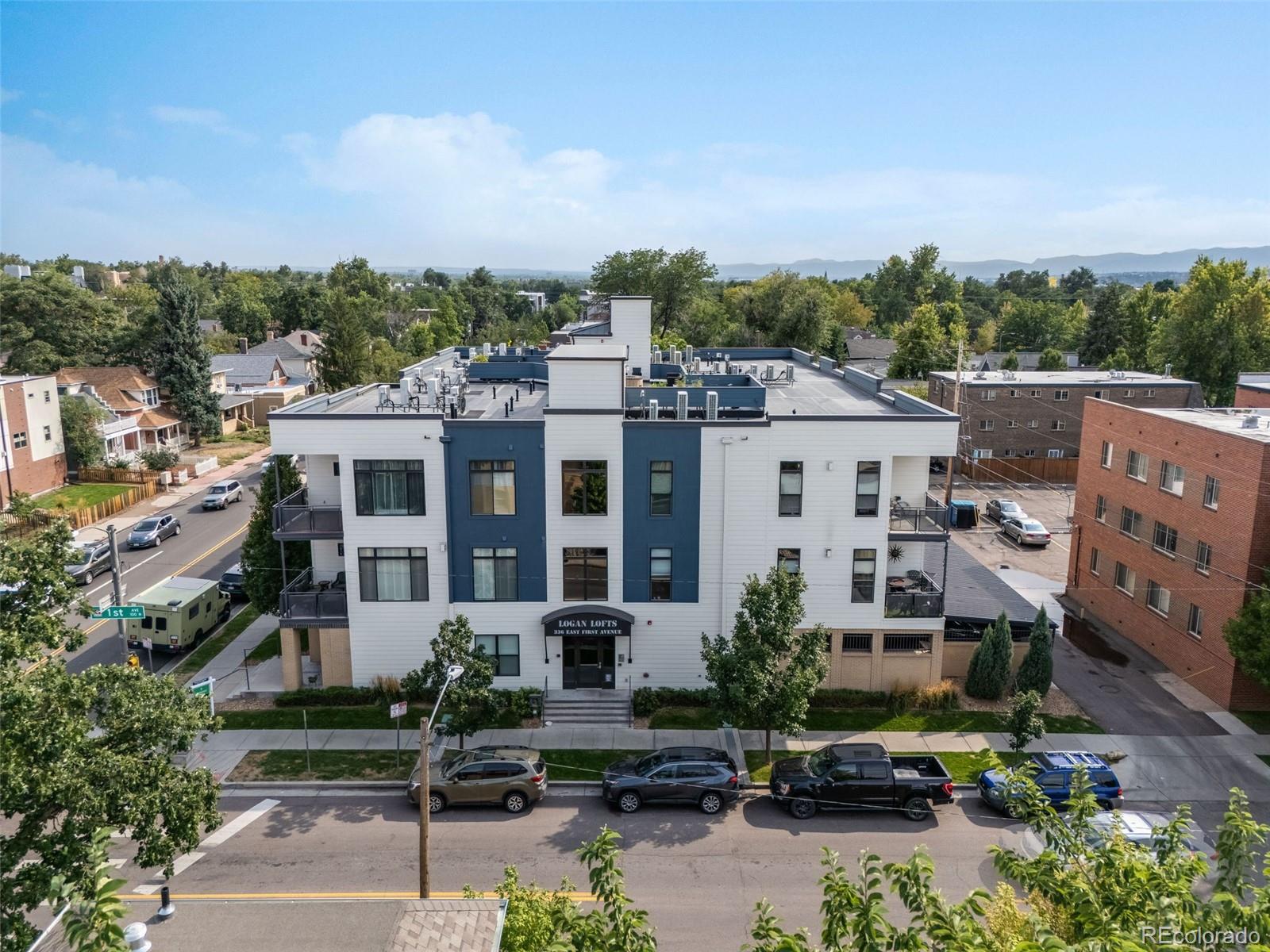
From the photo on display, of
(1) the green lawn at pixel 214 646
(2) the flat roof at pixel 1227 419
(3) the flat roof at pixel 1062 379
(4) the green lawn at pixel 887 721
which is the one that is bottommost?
(4) the green lawn at pixel 887 721

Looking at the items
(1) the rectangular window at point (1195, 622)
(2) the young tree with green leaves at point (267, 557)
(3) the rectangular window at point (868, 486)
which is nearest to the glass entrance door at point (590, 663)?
(3) the rectangular window at point (868, 486)

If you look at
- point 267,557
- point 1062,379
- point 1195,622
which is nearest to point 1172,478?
point 1195,622

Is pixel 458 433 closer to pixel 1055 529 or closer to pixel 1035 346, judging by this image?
pixel 1055 529

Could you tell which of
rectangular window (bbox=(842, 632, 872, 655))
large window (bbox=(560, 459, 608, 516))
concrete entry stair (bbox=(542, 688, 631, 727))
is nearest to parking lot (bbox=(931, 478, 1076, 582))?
rectangular window (bbox=(842, 632, 872, 655))

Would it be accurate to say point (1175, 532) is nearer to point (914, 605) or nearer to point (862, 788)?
point (914, 605)

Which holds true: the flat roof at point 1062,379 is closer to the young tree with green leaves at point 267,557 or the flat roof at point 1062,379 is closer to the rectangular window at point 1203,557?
the rectangular window at point 1203,557

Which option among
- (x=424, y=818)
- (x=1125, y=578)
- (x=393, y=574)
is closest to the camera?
(x=424, y=818)
